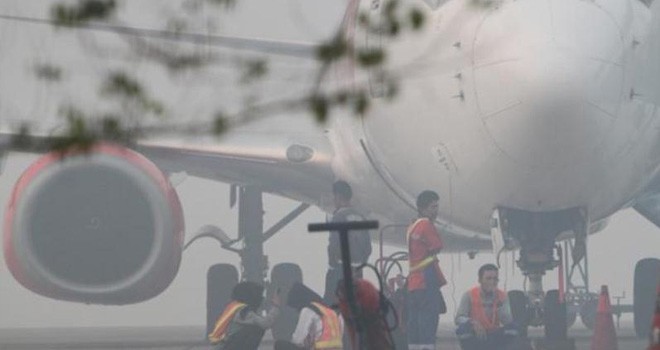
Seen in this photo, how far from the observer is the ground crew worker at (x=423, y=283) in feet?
39.8

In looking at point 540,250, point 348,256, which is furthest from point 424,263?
point 348,256

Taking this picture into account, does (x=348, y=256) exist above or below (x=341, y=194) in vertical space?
below

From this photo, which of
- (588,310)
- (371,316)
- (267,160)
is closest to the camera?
(371,316)

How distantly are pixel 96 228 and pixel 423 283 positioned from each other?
3.44 meters

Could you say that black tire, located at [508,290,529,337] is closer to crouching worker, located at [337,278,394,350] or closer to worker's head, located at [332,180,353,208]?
worker's head, located at [332,180,353,208]

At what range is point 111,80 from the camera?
350cm

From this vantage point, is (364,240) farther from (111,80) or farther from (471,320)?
(111,80)

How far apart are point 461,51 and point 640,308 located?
5152 mm

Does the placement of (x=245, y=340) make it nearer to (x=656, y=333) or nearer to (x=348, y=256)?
(x=348, y=256)

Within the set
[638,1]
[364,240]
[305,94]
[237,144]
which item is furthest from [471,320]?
[305,94]

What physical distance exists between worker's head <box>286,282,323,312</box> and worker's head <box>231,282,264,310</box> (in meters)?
0.17

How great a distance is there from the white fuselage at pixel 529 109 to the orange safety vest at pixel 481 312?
2.11 ft

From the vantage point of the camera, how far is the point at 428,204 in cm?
1266

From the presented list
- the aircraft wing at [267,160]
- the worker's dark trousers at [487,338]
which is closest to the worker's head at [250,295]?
the worker's dark trousers at [487,338]
